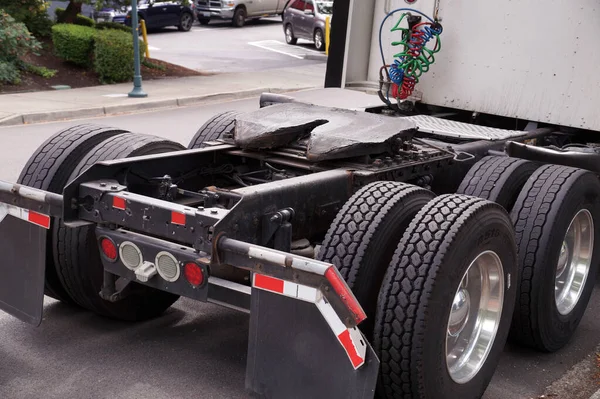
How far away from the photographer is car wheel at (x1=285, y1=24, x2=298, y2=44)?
90.5 ft

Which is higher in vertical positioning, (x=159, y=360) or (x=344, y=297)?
(x=344, y=297)

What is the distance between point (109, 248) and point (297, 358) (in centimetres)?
123

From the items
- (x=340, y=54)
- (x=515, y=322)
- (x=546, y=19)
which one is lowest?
(x=515, y=322)

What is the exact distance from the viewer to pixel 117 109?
Result: 45.9 feet

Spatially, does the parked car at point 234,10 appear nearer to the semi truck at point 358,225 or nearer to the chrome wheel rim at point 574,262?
the semi truck at point 358,225

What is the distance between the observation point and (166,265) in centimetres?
384

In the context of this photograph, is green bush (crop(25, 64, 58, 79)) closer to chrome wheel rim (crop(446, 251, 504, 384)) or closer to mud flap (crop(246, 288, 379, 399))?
chrome wheel rim (crop(446, 251, 504, 384))

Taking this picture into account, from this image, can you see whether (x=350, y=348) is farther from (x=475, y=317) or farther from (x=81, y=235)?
(x=81, y=235)

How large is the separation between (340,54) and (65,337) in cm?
367

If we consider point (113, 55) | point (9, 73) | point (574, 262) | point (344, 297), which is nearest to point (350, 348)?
point (344, 297)

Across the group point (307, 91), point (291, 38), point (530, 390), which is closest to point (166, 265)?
point (530, 390)

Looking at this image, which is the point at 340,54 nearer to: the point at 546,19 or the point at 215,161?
the point at 546,19

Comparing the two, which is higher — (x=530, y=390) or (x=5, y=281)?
(x=5, y=281)

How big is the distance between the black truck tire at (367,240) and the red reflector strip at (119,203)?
100 centimetres
